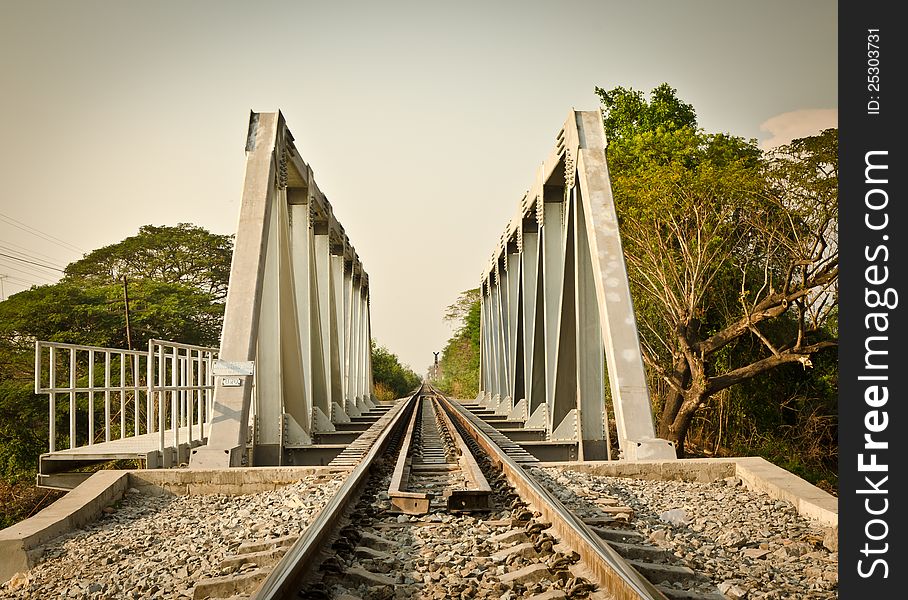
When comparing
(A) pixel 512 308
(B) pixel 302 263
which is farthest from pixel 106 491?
(A) pixel 512 308

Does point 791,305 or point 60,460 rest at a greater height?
point 791,305

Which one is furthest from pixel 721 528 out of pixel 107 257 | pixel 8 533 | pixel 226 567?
pixel 107 257

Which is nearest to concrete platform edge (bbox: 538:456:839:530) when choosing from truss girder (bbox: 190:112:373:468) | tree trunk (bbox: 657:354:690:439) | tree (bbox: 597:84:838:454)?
truss girder (bbox: 190:112:373:468)

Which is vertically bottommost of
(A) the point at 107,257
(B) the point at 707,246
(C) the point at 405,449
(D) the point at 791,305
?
(C) the point at 405,449

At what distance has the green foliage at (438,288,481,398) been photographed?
45.4 meters

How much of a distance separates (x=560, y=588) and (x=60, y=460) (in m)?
5.72

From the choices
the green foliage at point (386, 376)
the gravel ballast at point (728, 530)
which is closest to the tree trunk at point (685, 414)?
the gravel ballast at point (728, 530)

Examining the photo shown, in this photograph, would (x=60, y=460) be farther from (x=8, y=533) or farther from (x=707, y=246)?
(x=707, y=246)

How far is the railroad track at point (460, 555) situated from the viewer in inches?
136

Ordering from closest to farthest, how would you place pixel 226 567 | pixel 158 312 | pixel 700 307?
pixel 226 567 → pixel 700 307 → pixel 158 312

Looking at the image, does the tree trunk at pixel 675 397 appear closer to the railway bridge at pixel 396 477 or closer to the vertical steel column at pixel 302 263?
the railway bridge at pixel 396 477

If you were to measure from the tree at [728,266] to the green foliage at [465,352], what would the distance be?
922 inches

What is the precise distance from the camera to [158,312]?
29672 millimetres

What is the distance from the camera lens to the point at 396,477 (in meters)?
6.38
